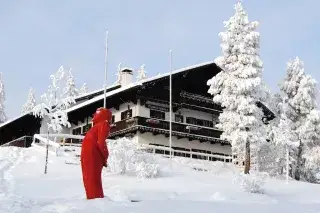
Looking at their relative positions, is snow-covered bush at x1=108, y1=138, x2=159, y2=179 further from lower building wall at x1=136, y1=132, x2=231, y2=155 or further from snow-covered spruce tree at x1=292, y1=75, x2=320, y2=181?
snow-covered spruce tree at x1=292, y1=75, x2=320, y2=181

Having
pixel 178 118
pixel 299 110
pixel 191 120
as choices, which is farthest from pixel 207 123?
pixel 299 110

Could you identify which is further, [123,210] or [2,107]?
[2,107]

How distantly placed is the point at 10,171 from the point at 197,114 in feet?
79.1

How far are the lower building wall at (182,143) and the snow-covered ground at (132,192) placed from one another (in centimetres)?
632

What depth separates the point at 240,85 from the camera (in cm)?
3334

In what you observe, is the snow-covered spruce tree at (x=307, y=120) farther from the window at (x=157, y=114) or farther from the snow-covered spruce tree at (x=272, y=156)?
the window at (x=157, y=114)

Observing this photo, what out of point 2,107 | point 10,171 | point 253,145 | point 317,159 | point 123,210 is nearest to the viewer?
point 123,210

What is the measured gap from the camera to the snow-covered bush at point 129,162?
79.7 feet

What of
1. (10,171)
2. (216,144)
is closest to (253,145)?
(216,144)

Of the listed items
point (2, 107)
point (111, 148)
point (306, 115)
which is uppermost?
point (2, 107)

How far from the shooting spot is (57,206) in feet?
30.2

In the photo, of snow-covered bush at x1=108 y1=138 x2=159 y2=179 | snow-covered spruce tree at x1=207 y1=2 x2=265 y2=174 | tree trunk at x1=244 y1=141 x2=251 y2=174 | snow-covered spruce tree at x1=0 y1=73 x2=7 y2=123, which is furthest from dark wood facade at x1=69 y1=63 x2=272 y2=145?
snow-covered spruce tree at x1=0 y1=73 x2=7 y2=123

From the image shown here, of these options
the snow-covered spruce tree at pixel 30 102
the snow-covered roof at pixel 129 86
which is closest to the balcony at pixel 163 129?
the snow-covered roof at pixel 129 86

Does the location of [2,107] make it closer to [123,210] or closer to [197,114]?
[197,114]
